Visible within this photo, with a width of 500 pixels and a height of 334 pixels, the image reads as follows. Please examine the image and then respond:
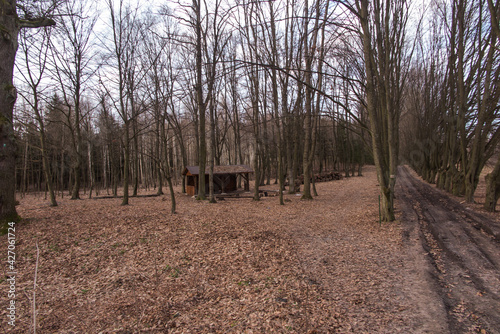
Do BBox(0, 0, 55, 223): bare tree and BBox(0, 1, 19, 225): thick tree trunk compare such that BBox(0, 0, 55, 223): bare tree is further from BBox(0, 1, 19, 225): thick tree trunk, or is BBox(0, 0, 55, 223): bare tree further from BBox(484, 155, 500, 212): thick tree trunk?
BBox(484, 155, 500, 212): thick tree trunk

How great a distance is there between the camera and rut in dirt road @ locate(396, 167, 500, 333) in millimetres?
3389

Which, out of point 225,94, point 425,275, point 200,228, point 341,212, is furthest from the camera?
point 225,94

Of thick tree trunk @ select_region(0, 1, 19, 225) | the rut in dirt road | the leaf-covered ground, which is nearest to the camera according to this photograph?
the rut in dirt road

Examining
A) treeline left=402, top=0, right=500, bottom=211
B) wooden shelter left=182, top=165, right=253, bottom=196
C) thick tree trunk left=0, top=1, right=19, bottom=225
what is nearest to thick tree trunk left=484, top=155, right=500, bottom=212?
treeline left=402, top=0, right=500, bottom=211

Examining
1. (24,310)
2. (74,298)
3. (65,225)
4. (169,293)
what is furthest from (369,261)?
(65,225)

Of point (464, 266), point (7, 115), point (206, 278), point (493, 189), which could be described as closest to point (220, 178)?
point (7, 115)

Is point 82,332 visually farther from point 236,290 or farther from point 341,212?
point 341,212

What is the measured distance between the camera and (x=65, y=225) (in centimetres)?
753

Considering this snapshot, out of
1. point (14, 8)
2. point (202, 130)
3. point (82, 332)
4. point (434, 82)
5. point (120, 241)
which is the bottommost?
point (82, 332)

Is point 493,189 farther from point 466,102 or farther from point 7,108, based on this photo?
point 7,108

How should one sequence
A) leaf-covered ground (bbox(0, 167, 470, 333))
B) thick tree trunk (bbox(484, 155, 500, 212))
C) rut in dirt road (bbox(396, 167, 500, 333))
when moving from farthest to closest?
thick tree trunk (bbox(484, 155, 500, 212))
leaf-covered ground (bbox(0, 167, 470, 333))
rut in dirt road (bbox(396, 167, 500, 333))

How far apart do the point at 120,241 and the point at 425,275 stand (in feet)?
21.4

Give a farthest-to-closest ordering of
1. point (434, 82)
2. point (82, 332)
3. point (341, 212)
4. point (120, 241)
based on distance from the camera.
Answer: point (434, 82) < point (341, 212) < point (120, 241) < point (82, 332)

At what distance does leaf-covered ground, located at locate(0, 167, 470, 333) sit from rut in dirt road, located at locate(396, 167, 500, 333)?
543 millimetres
